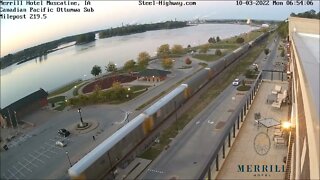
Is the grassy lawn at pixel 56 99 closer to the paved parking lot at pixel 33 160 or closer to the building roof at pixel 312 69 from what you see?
the paved parking lot at pixel 33 160

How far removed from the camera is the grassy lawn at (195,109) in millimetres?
21058

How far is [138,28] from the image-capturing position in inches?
5153

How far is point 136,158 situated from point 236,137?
7355 millimetres

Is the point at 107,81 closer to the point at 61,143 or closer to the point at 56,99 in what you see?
the point at 56,99

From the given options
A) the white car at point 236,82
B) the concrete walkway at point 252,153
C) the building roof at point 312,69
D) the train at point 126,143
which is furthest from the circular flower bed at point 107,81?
the building roof at point 312,69

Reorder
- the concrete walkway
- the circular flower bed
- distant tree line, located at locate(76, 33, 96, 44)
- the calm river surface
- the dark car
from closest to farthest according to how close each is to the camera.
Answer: the concrete walkway < the dark car < the circular flower bed < the calm river surface < distant tree line, located at locate(76, 33, 96, 44)

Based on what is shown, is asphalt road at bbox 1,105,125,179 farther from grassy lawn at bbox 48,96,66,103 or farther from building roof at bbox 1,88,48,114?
grassy lawn at bbox 48,96,66,103

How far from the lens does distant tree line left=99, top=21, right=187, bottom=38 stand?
400ft

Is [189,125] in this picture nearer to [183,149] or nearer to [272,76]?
[183,149]

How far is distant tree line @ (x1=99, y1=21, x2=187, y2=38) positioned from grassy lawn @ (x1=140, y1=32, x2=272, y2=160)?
84.3 meters

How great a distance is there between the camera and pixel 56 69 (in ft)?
220

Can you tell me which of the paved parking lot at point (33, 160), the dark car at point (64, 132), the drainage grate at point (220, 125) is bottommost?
the paved parking lot at point (33, 160)

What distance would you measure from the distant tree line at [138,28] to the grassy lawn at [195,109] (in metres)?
84.3

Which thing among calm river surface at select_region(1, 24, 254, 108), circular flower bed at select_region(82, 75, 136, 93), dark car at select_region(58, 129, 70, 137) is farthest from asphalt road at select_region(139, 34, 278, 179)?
calm river surface at select_region(1, 24, 254, 108)
